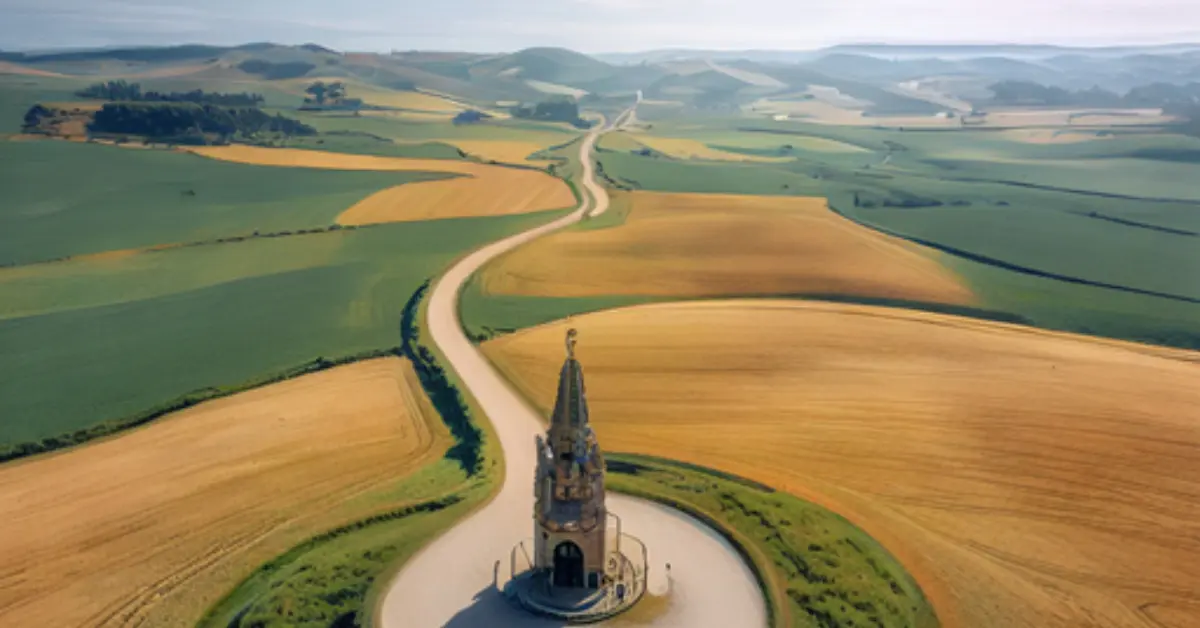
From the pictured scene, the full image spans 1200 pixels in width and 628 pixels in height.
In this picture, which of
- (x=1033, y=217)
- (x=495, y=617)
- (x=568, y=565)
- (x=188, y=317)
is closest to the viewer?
(x=495, y=617)

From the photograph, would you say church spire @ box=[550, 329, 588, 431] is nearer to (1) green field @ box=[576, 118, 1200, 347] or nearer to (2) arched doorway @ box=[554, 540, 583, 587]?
(2) arched doorway @ box=[554, 540, 583, 587]

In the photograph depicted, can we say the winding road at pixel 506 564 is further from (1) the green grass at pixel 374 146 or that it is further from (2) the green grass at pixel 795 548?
(1) the green grass at pixel 374 146

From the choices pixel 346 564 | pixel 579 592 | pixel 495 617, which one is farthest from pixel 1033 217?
pixel 346 564

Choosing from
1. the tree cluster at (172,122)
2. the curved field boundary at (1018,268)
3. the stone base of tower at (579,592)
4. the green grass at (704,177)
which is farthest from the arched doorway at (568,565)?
the tree cluster at (172,122)

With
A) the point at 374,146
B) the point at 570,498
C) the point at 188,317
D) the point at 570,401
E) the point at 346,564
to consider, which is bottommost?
the point at 346,564

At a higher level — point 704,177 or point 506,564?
point 704,177

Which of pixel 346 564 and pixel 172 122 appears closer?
pixel 346 564

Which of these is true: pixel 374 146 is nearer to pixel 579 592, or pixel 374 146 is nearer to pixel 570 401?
pixel 570 401
